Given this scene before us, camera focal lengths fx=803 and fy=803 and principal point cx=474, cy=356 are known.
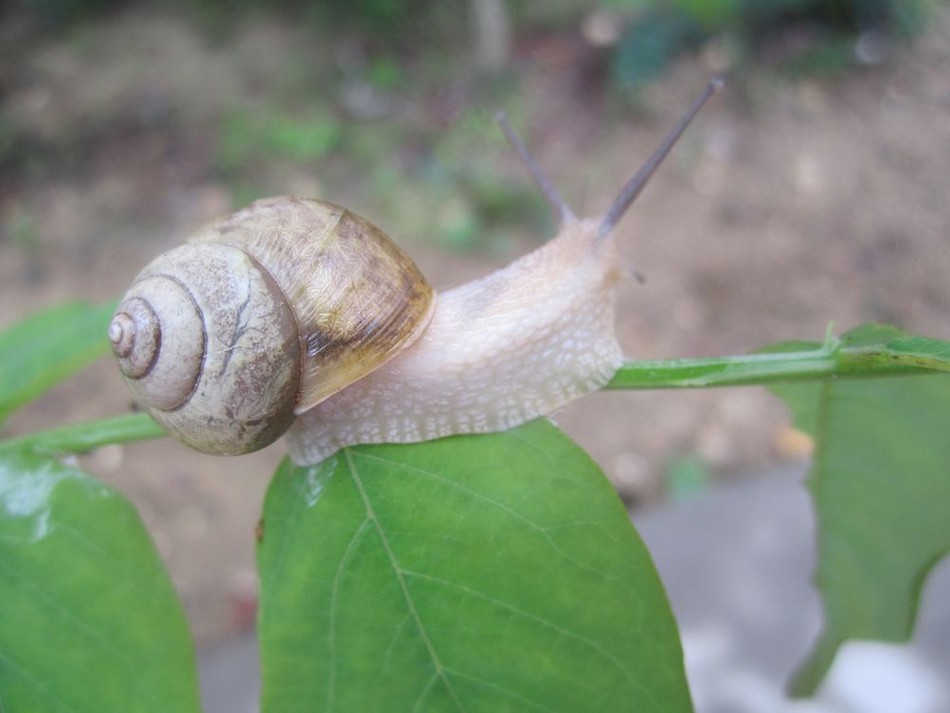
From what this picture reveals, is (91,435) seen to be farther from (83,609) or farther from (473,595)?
(473,595)

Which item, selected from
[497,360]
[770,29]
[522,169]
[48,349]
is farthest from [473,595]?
[770,29]

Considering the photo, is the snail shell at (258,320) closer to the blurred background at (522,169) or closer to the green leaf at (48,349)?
the green leaf at (48,349)

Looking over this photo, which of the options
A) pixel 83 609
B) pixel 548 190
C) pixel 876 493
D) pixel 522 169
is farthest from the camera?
pixel 522 169

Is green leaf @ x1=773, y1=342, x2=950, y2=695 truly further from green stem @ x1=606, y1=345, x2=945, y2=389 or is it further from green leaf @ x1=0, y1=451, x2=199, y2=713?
green leaf @ x1=0, y1=451, x2=199, y2=713

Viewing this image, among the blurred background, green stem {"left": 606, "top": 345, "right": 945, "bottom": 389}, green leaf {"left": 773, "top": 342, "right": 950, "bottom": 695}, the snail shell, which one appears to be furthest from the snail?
the blurred background

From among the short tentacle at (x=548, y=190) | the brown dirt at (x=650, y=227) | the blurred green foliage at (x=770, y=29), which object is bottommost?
the brown dirt at (x=650, y=227)

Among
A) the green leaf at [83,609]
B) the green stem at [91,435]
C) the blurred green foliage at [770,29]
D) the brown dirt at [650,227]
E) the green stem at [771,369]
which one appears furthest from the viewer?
the blurred green foliage at [770,29]

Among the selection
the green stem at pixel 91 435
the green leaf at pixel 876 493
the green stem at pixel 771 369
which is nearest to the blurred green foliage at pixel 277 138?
the green stem at pixel 91 435

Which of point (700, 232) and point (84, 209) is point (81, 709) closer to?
point (700, 232)
